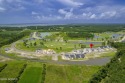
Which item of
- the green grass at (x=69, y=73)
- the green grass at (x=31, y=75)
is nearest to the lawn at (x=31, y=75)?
the green grass at (x=31, y=75)

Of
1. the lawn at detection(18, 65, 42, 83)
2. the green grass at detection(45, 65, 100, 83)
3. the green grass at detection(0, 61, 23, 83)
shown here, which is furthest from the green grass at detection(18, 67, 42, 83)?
the green grass at detection(0, 61, 23, 83)

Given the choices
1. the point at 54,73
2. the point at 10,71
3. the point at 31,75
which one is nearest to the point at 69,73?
the point at 54,73

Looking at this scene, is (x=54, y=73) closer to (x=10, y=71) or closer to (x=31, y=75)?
(x=31, y=75)

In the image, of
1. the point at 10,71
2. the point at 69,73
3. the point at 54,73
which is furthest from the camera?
the point at 10,71

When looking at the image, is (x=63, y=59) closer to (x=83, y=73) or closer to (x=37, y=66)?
(x=37, y=66)

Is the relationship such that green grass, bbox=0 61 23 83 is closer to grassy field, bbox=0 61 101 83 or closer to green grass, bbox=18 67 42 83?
grassy field, bbox=0 61 101 83

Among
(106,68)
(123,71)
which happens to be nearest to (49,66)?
(106,68)
